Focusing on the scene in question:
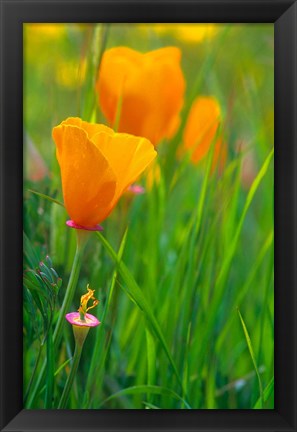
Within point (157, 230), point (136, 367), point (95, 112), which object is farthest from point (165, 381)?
point (95, 112)

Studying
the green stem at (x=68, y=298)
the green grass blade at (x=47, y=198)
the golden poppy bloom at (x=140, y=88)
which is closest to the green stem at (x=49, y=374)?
the green stem at (x=68, y=298)

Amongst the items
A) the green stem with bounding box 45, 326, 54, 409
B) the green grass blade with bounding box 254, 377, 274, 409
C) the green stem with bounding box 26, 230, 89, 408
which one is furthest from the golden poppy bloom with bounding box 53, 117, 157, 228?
the green grass blade with bounding box 254, 377, 274, 409

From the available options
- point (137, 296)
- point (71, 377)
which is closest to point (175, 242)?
point (137, 296)

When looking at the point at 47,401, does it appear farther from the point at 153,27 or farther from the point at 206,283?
the point at 153,27

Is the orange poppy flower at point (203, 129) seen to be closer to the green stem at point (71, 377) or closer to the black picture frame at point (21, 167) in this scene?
the black picture frame at point (21, 167)

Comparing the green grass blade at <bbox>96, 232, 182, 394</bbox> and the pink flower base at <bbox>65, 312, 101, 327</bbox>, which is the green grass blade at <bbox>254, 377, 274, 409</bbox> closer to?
the green grass blade at <bbox>96, 232, 182, 394</bbox>

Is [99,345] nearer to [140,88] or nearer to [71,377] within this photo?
[71,377]

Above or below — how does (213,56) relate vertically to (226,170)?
above
